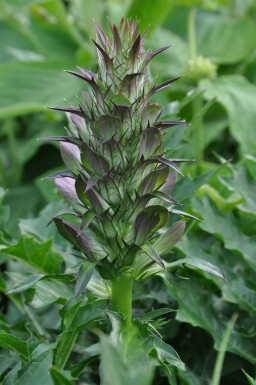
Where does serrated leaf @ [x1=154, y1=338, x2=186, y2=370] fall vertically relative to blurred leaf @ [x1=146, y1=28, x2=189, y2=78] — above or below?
above

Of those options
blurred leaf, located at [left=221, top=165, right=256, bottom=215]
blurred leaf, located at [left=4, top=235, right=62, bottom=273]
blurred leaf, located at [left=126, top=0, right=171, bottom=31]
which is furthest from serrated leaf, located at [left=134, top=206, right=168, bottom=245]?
blurred leaf, located at [left=126, top=0, right=171, bottom=31]

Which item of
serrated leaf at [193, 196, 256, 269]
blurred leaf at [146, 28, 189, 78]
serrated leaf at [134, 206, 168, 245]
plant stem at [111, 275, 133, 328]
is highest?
serrated leaf at [134, 206, 168, 245]

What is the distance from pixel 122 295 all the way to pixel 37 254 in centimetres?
21

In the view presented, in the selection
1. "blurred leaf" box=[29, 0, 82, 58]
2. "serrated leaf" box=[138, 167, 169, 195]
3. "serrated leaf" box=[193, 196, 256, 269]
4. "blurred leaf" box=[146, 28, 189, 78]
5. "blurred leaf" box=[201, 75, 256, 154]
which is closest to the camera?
"serrated leaf" box=[138, 167, 169, 195]

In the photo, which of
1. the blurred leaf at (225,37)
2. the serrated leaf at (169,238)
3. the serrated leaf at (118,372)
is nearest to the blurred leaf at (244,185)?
the serrated leaf at (169,238)

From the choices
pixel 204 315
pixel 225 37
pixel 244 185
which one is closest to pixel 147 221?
pixel 204 315

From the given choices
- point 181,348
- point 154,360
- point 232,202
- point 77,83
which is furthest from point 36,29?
point 154,360

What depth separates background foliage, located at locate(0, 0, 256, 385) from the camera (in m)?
0.82

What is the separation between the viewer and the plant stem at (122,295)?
2.65 feet

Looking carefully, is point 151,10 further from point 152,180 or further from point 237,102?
point 152,180

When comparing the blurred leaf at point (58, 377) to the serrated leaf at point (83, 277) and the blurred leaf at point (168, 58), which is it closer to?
the serrated leaf at point (83, 277)

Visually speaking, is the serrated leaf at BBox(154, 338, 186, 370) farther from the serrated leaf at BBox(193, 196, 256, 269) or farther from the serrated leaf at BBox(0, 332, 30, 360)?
the serrated leaf at BBox(193, 196, 256, 269)

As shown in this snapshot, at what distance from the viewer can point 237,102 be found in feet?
6.14

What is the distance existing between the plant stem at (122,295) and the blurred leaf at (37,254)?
18cm
